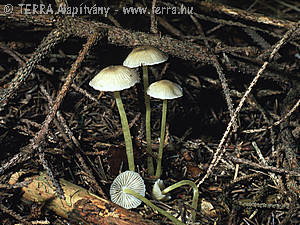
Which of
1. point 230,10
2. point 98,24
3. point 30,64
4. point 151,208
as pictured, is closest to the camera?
point 30,64

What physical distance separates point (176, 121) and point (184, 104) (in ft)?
0.55

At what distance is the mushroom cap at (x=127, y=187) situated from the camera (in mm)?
1760

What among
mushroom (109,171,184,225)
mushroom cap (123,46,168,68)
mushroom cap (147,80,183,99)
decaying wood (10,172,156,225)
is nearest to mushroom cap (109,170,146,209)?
mushroom (109,171,184,225)

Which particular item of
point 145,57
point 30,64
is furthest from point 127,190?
point 30,64

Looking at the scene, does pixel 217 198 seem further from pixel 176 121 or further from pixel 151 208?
pixel 176 121

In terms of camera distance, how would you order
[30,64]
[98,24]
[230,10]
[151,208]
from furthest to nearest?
[230,10], [98,24], [151,208], [30,64]

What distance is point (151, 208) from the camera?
1.82 meters

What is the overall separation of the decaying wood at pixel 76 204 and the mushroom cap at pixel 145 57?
798 mm

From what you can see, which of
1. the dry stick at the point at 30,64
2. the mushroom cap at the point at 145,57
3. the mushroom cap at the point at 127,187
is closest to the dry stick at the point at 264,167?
the mushroom cap at the point at 127,187

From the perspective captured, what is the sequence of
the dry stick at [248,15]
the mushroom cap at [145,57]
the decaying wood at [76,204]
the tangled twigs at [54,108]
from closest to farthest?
the tangled twigs at [54,108], the decaying wood at [76,204], the mushroom cap at [145,57], the dry stick at [248,15]

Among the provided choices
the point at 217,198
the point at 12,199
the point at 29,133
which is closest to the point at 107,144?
the point at 29,133

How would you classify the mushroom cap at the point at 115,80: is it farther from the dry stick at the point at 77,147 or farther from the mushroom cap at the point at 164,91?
the dry stick at the point at 77,147

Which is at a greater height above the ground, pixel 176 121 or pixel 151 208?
pixel 176 121

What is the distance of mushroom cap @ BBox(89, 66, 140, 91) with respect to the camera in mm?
1636
